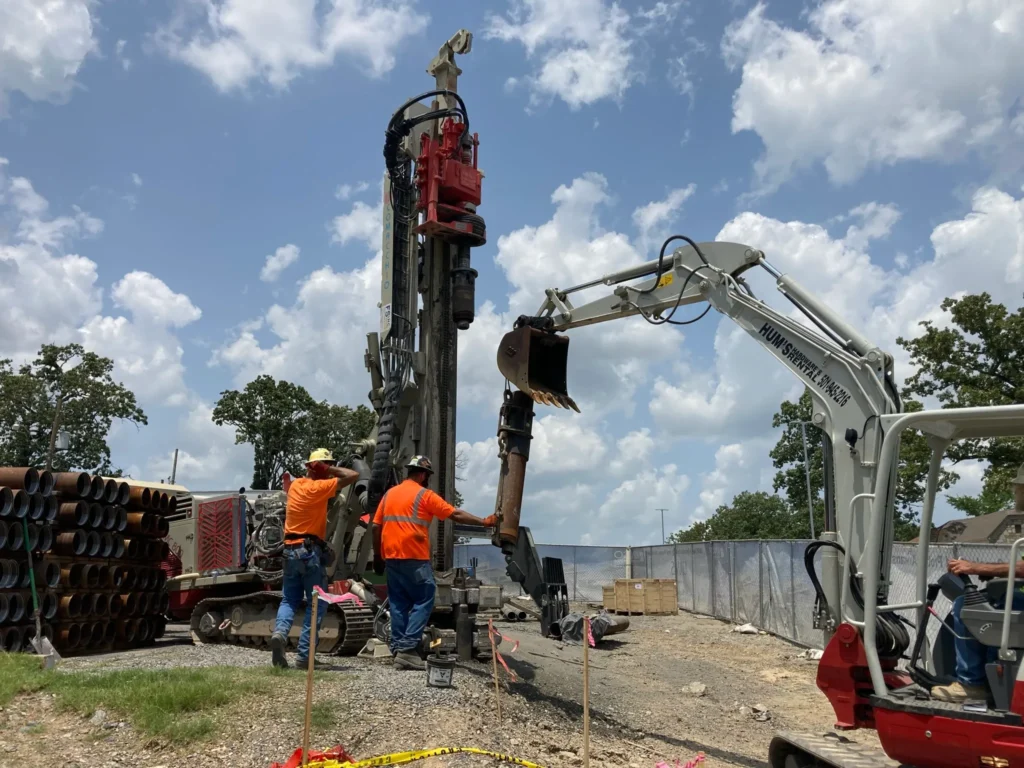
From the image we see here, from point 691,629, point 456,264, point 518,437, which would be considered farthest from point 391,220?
point 691,629

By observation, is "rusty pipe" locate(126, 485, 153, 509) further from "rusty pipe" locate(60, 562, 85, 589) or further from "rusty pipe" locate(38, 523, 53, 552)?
"rusty pipe" locate(38, 523, 53, 552)

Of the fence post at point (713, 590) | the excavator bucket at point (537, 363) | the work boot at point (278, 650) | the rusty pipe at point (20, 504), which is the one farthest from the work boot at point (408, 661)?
the fence post at point (713, 590)

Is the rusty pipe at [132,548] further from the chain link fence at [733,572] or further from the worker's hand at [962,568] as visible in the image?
the worker's hand at [962,568]

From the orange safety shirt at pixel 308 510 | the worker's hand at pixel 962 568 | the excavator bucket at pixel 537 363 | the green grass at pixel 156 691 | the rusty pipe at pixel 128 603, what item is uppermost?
the excavator bucket at pixel 537 363

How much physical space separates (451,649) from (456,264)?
4.82 metres

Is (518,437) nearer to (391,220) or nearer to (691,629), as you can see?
(391,220)

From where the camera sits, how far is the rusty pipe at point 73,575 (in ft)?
33.2

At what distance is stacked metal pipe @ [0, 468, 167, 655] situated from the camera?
938 centimetres

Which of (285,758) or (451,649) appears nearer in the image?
(285,758)

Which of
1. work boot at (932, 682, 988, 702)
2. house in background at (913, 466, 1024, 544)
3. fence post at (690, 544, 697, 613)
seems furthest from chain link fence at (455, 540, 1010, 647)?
work boot at (932, 682, 988, 702)

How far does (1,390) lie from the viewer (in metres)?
39.0

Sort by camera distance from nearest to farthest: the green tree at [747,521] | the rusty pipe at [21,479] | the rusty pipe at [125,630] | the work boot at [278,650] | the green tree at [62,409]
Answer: the work boot at [278,650] → the rusty pipe at [21,479] → the rusty pipe at [125,630] → the green tree at [62,409] → the green tree at [747,521]

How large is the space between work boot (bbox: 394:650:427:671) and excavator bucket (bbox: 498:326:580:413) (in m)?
2.60

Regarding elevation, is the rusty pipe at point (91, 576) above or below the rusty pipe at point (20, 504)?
below
